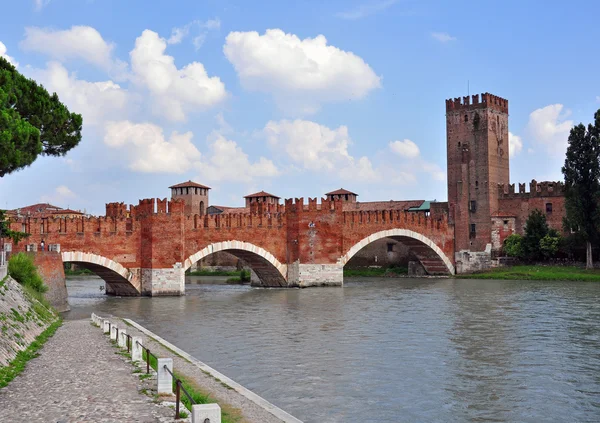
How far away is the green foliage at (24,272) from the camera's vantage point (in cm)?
1806

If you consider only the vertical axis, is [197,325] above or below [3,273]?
below

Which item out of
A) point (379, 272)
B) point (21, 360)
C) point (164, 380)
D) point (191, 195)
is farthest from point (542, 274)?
point (191, 195)

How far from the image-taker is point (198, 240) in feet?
94.9

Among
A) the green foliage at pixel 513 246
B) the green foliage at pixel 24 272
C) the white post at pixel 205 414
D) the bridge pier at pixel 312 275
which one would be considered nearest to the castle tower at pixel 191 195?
the bridge pier at pixel 312 275

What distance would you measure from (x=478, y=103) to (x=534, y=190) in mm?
6538

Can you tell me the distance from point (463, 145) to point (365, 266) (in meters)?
10.9

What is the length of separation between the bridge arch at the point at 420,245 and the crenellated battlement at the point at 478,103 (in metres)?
9.24

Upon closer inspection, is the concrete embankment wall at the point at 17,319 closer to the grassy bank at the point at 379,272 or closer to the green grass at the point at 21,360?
the green grass at the point at 21,360

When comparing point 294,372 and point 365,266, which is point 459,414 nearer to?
point 294,372

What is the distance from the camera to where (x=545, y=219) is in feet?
129

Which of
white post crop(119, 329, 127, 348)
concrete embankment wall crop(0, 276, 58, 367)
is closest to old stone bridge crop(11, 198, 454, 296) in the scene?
concrete embankment wall crop(0, 276, 58, 367)

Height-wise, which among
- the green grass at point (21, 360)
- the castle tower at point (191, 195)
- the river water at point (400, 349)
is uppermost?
the castle tower at point (191, 195)

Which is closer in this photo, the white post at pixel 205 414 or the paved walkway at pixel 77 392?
the white post at pixel 205 414

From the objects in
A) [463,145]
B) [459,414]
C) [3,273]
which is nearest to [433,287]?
[463,145]
